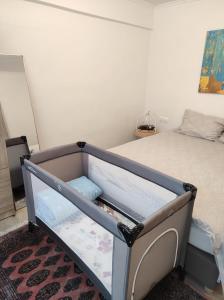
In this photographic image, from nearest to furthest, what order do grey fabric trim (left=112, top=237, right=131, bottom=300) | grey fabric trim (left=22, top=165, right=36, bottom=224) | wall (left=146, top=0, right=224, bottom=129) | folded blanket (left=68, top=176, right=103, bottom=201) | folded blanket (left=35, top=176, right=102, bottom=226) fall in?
grey fabric trim (left=112, top=237, right=131, bottom=300) → folded blanket (left=35, top=176, right=102, bottom=226) → grey fabric trim (left=22, top=165, right=36, bottom=224) → folded blanket (left=68, top=176, right=103, bottom=201) → wall (left=146, top=0, right=224, bottom=129)

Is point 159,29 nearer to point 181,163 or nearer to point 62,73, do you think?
point 62,73

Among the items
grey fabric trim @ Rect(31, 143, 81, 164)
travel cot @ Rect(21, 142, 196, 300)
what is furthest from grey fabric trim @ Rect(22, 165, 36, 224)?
grey fabric trim @ Rect(31, 143, 81, 164)

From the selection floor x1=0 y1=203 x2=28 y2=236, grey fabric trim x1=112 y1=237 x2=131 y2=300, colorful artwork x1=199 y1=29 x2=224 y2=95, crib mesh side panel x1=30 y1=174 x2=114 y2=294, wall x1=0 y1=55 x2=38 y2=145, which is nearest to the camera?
grey fabric trim x1=112 y1=237 x2=131 y2=300

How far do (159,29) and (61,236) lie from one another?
3.11 metres

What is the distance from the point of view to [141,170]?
58.9 inches

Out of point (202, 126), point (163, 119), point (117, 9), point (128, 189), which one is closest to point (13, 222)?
point (128, 189)

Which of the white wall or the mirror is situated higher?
the white wall

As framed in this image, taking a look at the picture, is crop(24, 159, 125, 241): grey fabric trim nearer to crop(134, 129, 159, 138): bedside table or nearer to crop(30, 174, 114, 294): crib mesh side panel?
crop(30, 174, 114, 294): crib mesh side panel

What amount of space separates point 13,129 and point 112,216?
155cm

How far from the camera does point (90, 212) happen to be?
1.04 meters

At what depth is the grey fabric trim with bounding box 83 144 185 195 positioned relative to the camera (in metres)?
1.31

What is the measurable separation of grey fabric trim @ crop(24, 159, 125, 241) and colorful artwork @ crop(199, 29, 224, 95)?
244 cm

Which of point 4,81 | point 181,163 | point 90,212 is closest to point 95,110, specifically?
point 4,81

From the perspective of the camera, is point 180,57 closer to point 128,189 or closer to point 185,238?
point 128,189
